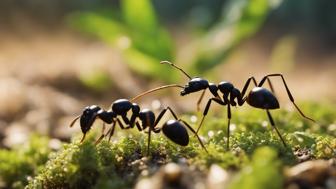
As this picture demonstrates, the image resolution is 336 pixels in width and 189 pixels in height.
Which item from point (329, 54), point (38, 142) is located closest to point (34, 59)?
point (38, 142)

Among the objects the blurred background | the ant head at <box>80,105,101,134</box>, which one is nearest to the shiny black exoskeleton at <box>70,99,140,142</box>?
the ant head at <box>80,105,101,134</box>

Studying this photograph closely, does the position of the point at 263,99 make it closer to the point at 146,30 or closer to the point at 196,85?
the point at 196,85

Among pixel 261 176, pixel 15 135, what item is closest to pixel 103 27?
pixel 15 135

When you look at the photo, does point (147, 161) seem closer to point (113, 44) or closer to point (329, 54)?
point (113, 44)

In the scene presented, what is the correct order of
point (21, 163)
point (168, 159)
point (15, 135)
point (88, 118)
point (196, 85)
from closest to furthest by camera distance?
point (168, 159), point (88, 118), point (196, 85), point (21, 163), point (15, 135)

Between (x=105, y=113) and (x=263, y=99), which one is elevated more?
(x=105, y=113)

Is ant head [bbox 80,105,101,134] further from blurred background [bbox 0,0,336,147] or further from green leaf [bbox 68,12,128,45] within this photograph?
green leaf [bbox 68,12,128,45]

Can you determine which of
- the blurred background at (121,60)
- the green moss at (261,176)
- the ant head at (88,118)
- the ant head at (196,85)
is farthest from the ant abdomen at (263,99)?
the blurred background at (121,60)

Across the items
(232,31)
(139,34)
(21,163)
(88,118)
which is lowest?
(88,118)
